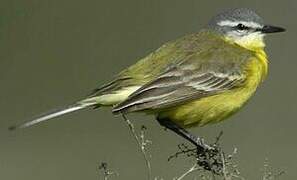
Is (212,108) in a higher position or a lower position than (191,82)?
lower

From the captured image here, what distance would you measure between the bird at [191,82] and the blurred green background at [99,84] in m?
3.33

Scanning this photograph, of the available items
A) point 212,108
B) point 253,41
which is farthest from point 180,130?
point 253,41

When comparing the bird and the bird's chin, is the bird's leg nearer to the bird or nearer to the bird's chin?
the bird

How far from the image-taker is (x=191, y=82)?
1012 centimetres

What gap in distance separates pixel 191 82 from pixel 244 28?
3.09ft

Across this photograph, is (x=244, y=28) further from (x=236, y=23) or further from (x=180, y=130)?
(x=180, y=130)

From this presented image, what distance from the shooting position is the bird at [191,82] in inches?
388

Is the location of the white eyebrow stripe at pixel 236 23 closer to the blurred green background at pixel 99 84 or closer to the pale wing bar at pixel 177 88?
the pale wing bar at pixel 177 88

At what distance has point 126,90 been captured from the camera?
9.95 m

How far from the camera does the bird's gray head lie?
10711 mm

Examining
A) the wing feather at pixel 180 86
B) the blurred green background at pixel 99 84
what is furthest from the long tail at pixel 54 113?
the blurred green background at pixel 99 84

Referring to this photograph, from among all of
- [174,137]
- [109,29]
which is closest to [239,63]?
[174,137]

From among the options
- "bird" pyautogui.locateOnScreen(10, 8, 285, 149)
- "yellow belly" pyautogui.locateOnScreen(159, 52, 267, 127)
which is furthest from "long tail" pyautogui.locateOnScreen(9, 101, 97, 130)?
"yellow belly" pyautogui.locateOnScreen(159, 52, 267, 127)

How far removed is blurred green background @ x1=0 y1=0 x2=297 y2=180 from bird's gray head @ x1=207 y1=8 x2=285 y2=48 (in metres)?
3.19
